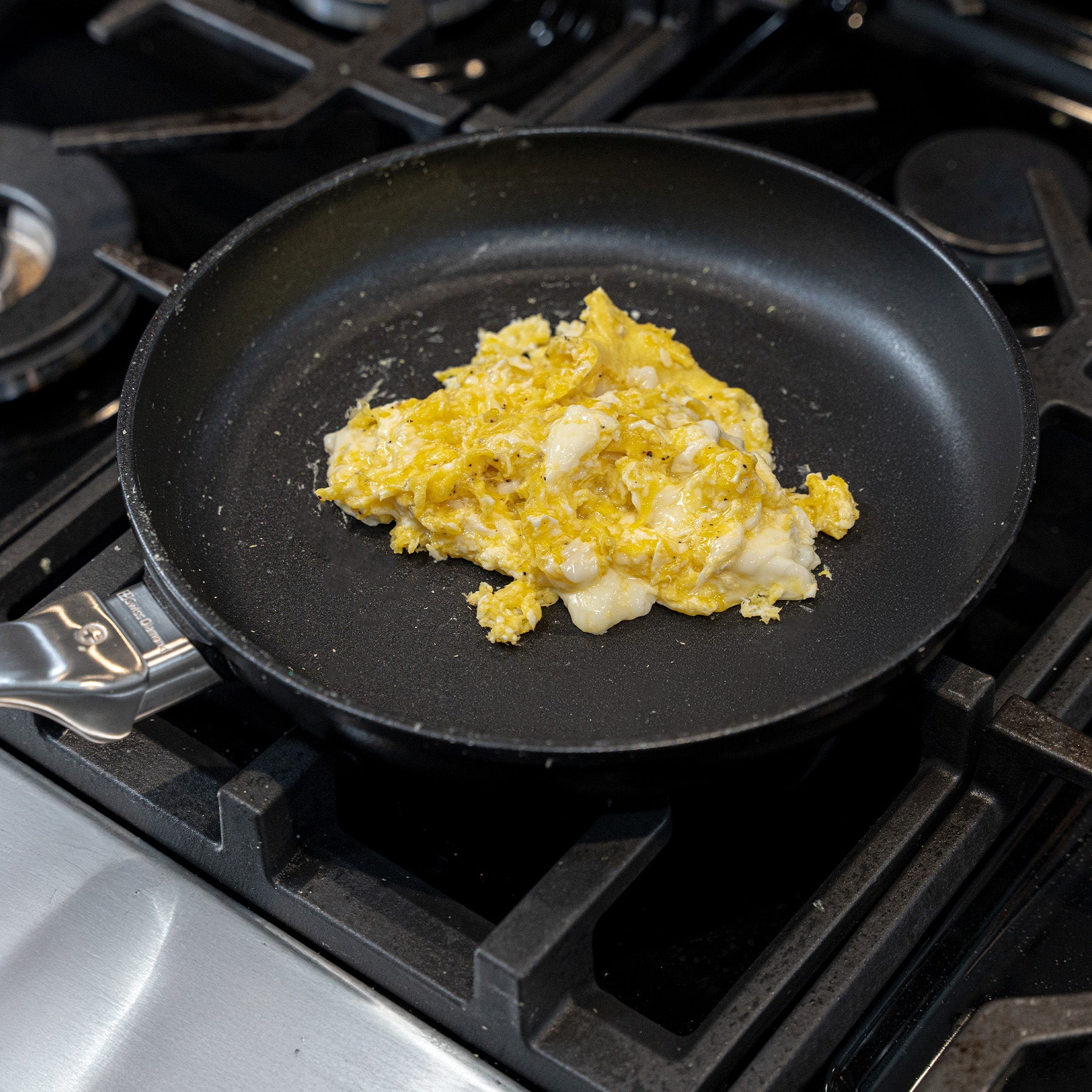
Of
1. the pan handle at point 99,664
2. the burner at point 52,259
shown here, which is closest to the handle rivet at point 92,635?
the pan handle at point 99,664

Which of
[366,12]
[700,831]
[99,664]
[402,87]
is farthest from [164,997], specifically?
[366,12]

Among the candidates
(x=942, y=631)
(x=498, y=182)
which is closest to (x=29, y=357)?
(x=498, y=182)

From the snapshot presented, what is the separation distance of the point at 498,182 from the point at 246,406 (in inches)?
16.8

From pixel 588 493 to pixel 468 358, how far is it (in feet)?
0.99

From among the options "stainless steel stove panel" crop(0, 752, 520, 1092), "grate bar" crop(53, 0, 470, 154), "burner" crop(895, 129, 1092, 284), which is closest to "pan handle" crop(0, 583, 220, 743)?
"stainless steel stove panel" crop(0, 752, 520, 1092)

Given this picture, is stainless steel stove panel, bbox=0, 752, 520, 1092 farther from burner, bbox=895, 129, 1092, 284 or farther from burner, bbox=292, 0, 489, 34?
burner, bbox=292, 0, 489, 34

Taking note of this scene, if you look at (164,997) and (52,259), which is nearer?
(164,997)

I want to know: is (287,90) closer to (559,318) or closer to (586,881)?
(559,318)

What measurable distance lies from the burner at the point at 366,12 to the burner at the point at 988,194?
729mm

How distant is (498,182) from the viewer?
1.58 metres

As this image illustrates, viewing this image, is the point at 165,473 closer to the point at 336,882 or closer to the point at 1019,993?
the point at 336,882

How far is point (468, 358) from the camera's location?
1494mm

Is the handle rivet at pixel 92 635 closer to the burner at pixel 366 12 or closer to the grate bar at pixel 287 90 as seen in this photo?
the grate bar at pixel 287 90

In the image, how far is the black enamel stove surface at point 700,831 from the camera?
1016mm
